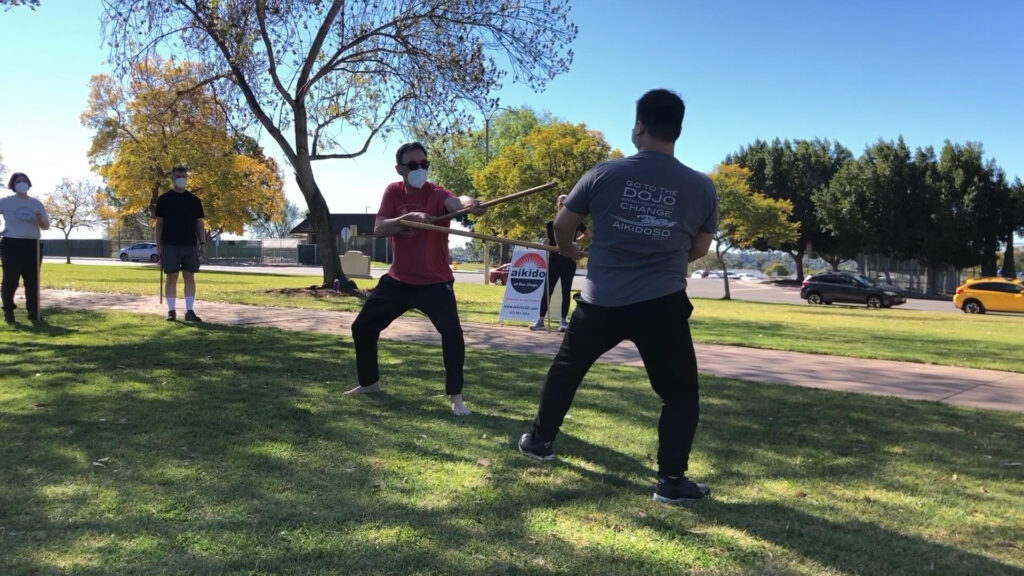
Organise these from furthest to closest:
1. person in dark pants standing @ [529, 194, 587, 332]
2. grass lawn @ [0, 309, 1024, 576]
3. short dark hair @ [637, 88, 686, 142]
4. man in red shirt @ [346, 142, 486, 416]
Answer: person in dark pants standing @ [529, 194, 587, 332] < man in red shirt @ [346, 142, 486, 416] < short dark hair @ [637, 88, 686, 142] < grass lawn @ [0, 309, 1024, 576]

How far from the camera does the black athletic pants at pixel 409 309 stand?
4676mm

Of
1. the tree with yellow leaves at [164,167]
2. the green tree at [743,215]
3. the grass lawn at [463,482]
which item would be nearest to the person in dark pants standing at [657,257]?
the grass lawn at [463,482]

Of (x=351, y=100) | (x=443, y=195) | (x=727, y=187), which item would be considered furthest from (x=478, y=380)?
(x=727, y=187)

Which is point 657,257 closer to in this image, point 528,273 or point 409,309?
point 409,309

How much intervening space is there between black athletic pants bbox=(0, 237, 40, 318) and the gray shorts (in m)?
1.39

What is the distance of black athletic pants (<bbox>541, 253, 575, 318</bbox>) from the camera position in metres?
9.75

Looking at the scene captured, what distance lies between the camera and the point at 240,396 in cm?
493

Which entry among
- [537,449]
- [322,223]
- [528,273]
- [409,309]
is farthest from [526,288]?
[322,223]

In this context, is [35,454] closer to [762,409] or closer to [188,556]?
[188,556]

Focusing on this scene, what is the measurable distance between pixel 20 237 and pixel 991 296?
102 ft

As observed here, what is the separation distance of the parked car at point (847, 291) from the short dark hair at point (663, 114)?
3123 centimetres

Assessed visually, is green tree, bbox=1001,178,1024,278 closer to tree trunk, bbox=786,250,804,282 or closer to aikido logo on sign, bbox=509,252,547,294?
tree trunk, bbox=786,250,804,282

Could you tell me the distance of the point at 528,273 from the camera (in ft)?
34.8

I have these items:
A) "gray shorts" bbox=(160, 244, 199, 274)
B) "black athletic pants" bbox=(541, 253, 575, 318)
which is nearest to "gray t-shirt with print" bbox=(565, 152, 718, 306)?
"black athletic pants" bbox=(541, 253, 575, 318)
